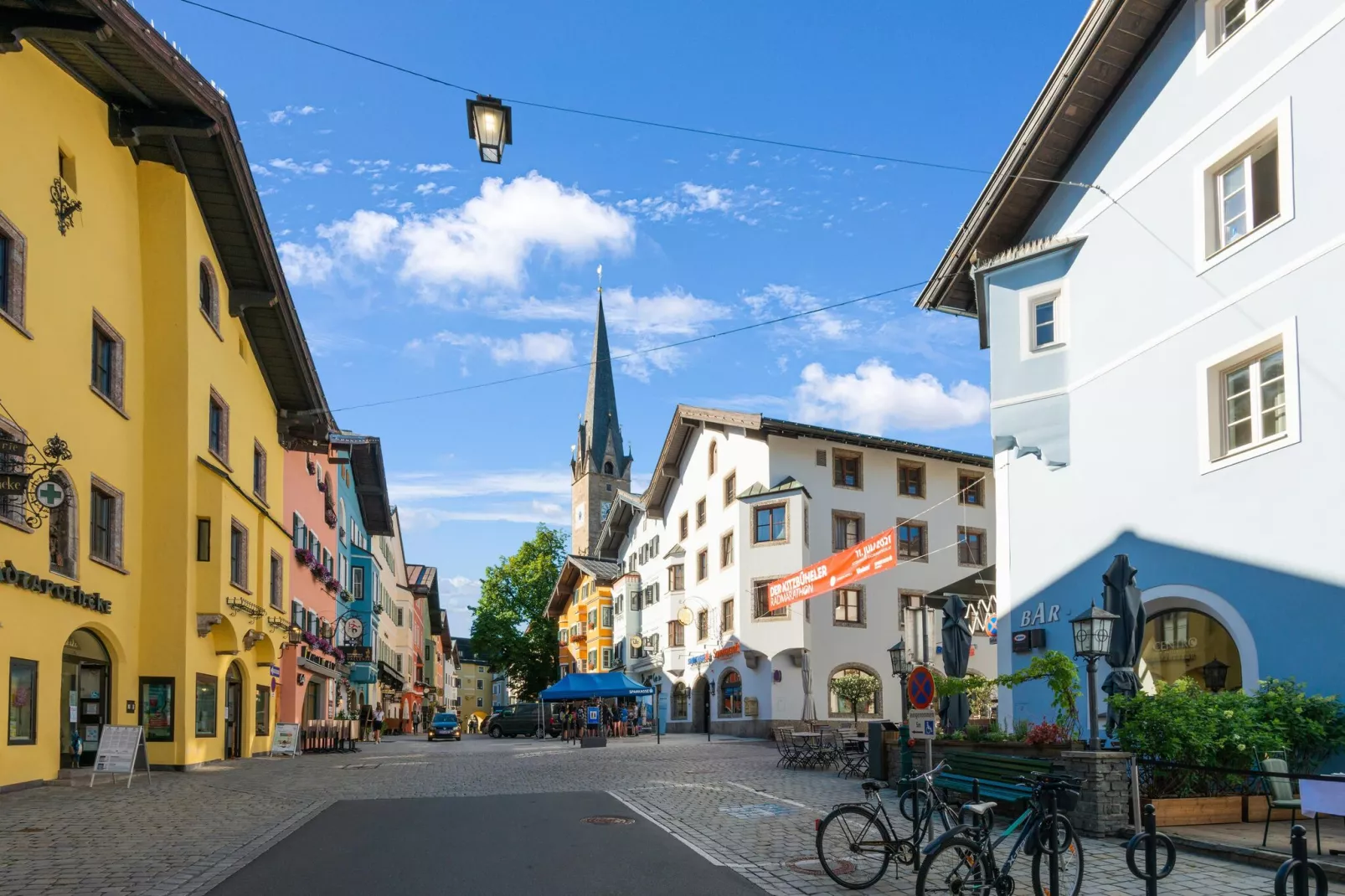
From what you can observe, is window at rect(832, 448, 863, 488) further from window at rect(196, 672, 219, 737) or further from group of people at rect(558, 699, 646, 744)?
window at rect(196, 672, 219, 737)

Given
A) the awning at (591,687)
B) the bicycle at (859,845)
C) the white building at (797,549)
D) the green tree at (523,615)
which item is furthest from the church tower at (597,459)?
the bicycle at (859,845)

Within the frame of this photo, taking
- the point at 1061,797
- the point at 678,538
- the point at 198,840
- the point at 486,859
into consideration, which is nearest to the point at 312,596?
the point at 678,538

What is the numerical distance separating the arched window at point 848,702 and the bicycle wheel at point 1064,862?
116 ft

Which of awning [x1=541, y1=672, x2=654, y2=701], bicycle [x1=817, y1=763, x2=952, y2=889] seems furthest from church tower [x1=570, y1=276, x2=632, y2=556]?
bicycle [x1=817, y1=763, x2=952, y2=889]

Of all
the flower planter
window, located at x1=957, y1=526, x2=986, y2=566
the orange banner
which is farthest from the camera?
window, located at x1=957, y1=526, x2=986, y2=566

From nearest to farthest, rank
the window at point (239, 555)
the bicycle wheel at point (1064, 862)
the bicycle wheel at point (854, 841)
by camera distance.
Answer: the bicycle wheel at point (1064, 862), the bicycle wheel at point (854, 841), the window at point (239, 555)

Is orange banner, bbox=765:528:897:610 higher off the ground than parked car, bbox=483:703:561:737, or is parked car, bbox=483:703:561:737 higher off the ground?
orange banner, bbox=765:528:897:610

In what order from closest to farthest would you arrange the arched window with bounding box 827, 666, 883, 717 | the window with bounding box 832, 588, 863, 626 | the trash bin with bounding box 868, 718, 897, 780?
the trash bin with bounding box 868, 718, 897, 780 → the arched window with bounding box 827, 666, 883, 717 → the window with bounding box 832, 588, 863, 626

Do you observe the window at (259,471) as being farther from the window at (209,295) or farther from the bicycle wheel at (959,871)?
the bicycle wheel at (959,871)

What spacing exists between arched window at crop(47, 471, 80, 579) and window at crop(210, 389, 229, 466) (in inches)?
289

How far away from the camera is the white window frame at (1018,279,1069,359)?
68.4ft

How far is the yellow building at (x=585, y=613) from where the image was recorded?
218 ft

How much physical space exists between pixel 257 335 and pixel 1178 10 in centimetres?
2287

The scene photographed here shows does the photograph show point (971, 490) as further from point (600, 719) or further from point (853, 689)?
point (600, 719)
